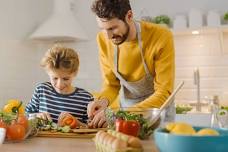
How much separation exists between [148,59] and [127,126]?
0.72 metres

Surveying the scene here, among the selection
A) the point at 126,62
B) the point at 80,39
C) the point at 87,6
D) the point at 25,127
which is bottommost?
the point at 25,127

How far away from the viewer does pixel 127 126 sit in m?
1.11

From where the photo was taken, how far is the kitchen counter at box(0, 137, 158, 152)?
1037 millimetres

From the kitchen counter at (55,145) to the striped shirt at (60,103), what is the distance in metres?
0.77

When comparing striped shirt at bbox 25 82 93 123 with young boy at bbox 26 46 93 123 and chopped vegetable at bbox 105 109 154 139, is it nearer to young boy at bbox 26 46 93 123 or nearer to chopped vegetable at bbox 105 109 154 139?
young boy at bbox 26 46 93 123

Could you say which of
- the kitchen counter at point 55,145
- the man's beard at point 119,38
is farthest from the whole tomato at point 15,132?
the man's beard at point 119,38

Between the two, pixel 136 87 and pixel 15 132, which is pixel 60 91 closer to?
pixel 136 87

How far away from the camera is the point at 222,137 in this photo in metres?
0.80

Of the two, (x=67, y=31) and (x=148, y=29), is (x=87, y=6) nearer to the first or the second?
(x=67, y=31)

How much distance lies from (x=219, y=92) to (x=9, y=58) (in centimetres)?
184

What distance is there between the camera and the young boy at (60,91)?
1959mm

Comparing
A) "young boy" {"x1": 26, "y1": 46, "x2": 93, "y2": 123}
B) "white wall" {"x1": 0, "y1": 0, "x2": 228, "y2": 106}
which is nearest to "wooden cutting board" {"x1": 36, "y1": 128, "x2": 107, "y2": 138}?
"young boy" {"x1": 26, "y1": 46, "x2": 93, "y2": 123}

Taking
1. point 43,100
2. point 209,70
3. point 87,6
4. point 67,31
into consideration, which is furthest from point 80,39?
point 43,100

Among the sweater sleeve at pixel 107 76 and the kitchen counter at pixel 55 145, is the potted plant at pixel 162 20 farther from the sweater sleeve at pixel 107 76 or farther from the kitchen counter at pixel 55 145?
the kitchen counter at pixel 55 145
